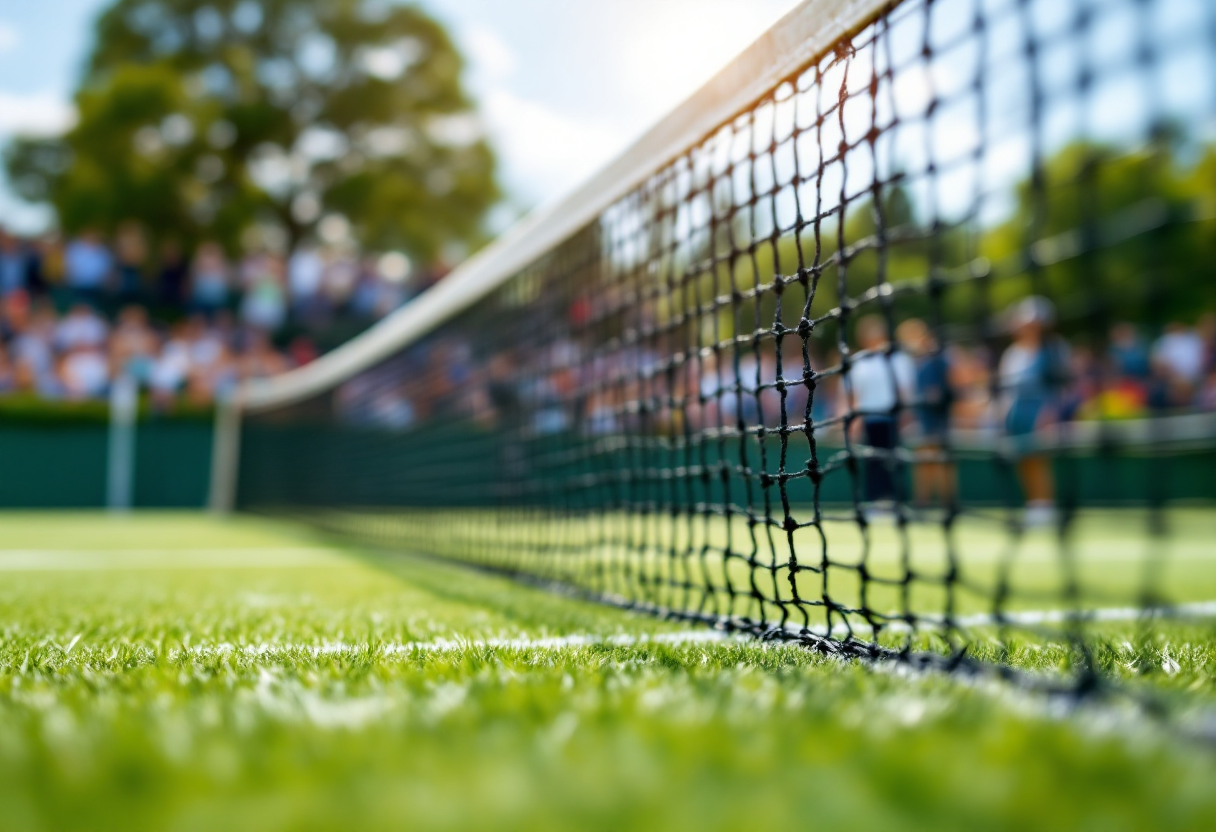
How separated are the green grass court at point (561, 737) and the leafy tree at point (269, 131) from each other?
24983mm

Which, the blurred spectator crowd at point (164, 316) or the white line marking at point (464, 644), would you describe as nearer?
the white line marking at point (464, 644)

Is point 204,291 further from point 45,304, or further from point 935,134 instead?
point 935,134

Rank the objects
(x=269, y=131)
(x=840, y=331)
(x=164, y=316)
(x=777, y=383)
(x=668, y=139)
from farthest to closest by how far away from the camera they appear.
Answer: (x=269, y=131)
(x=164, y=316)
(x=668, y=139)
(x=777, y=383)
(x=840, y=331)

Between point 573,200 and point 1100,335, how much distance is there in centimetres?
262

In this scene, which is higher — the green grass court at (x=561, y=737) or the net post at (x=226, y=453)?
the net post at (x=226, y=453)

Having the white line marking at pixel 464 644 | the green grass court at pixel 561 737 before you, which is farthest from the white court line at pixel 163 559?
the white line marking at pixel 464 644

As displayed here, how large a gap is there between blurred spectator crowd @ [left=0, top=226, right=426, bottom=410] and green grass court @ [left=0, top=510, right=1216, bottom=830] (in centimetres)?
1256

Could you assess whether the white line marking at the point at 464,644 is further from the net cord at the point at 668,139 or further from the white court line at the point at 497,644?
the net cord at the point at 668,139

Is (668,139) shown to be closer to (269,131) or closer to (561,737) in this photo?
(561,737)

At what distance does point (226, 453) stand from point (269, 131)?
16.9 meters

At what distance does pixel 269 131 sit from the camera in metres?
27.2

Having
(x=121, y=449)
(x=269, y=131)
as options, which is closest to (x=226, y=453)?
(x=121, y=449)

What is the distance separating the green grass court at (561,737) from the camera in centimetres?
92

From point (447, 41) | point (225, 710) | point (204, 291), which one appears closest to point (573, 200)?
point (225, 710)
